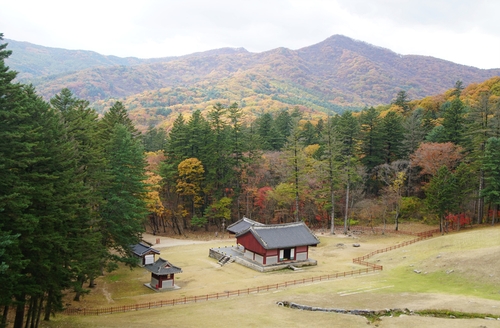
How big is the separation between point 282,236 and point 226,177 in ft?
65.7

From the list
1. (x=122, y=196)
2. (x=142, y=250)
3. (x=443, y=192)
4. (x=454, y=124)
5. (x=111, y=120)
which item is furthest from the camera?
(x=454, y=124)

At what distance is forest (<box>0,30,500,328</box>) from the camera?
2141 centimetres

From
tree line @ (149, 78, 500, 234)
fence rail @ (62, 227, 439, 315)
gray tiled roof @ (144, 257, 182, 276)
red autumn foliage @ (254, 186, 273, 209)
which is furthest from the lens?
red autumn foliage @ (254, 186, 273, 209)

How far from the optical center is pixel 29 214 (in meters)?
18.5

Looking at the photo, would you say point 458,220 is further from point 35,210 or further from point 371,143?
point 35,210

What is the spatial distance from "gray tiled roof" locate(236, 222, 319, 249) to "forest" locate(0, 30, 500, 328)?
34.2 feet

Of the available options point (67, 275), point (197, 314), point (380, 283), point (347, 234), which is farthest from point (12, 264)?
point (347, 234)

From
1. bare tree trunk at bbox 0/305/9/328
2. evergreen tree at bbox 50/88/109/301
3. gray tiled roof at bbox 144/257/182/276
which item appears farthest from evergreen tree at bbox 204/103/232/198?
bare tree trunk at bbox 0/305/9/328

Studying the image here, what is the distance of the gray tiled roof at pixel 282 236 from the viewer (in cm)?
4078

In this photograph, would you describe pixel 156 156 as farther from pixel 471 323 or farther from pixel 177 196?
pixel 471 323

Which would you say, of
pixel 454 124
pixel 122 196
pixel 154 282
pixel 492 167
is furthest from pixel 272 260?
pixel 454 124

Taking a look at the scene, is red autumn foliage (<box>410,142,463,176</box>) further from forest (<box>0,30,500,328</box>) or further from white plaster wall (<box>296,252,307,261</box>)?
white plaster wall (<box>296,252,307,261</box>)

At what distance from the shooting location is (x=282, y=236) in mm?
42156

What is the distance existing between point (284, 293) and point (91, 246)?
46.7ft
